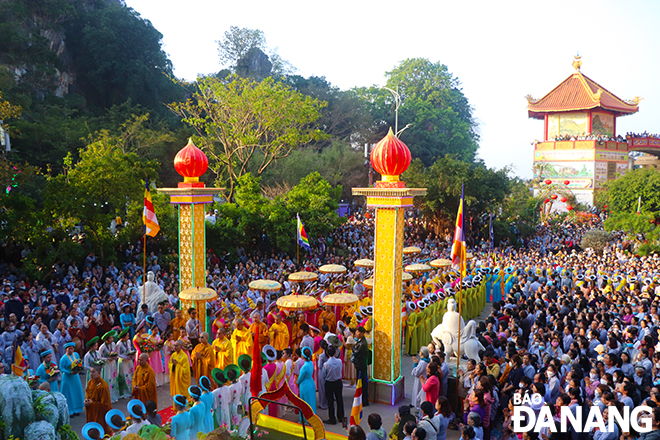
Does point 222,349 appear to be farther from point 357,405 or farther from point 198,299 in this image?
point 357,405

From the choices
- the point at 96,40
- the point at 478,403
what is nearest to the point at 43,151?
the point at 96,40

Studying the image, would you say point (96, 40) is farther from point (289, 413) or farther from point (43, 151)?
point (289, 413)

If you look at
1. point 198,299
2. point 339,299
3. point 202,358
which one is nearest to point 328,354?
point 202,358

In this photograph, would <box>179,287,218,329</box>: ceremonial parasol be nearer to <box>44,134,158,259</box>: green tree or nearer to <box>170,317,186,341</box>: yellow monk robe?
<box>170,317,186,341</box>: yellow monk robe

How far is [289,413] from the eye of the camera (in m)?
8.87

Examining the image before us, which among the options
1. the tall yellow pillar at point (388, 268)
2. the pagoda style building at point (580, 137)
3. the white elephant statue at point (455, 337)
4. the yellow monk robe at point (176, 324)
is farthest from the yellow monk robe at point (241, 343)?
the pagoda style building at point (580, 137)

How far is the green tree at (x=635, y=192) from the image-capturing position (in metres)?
30.3

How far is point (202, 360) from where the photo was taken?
29.8ft

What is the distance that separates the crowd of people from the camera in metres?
7.07

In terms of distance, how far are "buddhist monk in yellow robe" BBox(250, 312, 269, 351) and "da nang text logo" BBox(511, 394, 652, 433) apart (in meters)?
4.85

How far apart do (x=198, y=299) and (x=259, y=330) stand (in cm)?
162

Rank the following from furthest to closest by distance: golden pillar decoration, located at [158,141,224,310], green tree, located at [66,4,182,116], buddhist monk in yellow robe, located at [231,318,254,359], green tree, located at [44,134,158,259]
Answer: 1. green tree, located at [66,4,182,116]
2. green tree, located at [44,134,158,259]
3. golden pillar decoration, located at [158,141,224,310]
4. buddhist monk in yellow robe, located at [231,318,254,359]

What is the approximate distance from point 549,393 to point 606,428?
1086 millimetres

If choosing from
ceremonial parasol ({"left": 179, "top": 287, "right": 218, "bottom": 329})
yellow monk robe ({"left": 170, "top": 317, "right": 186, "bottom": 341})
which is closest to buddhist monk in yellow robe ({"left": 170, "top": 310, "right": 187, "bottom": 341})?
yellow monk robe ({"left": 170, "top": 317, "right": 186, "bottom": 341})
